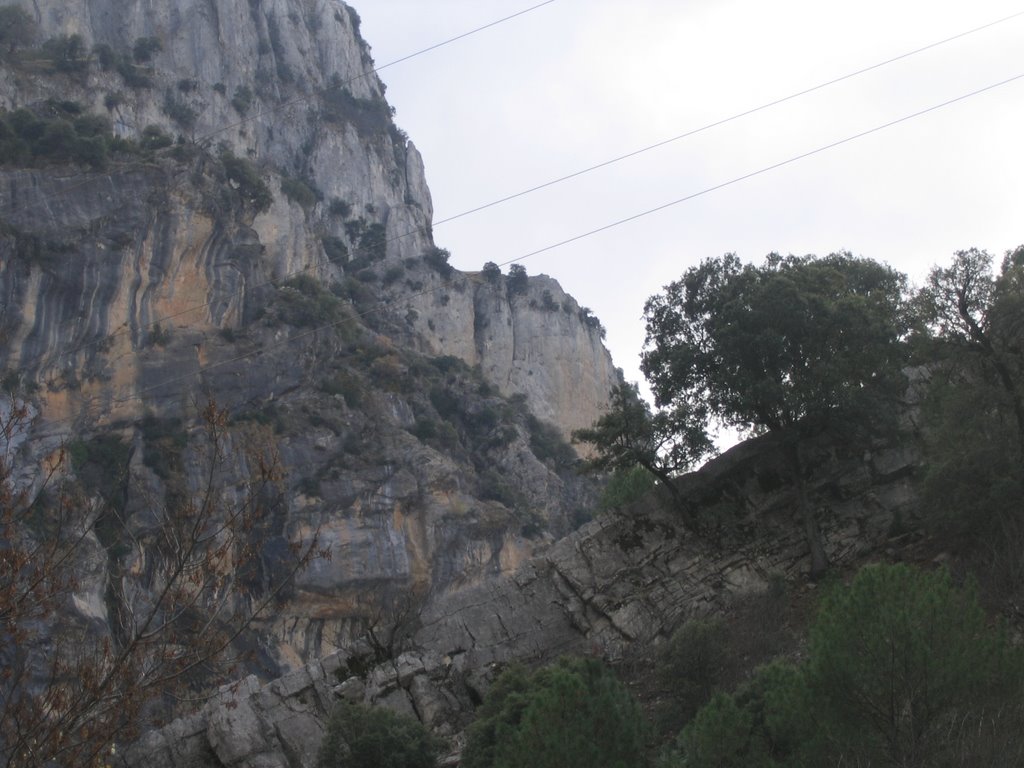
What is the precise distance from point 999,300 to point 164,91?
53800mm

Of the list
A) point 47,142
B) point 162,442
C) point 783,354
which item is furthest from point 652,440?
point 47,142

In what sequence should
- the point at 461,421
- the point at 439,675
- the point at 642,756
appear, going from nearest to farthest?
the point at 642,756 < the point at 439,675 < the point at 461,421

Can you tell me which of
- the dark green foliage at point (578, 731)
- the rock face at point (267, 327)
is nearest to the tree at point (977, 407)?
the dark green foliage at point (578, 731)

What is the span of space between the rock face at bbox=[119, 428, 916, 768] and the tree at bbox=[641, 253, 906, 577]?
850 mm

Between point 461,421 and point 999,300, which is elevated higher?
point 461,421

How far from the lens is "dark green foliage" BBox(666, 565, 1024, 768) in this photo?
10805mm

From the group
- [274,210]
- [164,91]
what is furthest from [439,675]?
[164,91]

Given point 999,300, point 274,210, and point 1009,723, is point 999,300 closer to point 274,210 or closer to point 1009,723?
point 1009,723

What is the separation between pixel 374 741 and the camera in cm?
1822

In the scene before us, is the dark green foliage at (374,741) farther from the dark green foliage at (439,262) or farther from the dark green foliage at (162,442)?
the dark green foliage at (439,262)

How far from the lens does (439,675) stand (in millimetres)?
21766

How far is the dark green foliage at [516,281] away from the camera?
79125 mm

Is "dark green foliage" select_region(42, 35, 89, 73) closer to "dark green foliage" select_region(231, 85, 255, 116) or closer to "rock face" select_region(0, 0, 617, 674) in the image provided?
"rock face" select_region(0, 0, 617, 674)

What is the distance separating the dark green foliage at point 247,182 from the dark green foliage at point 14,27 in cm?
1389
